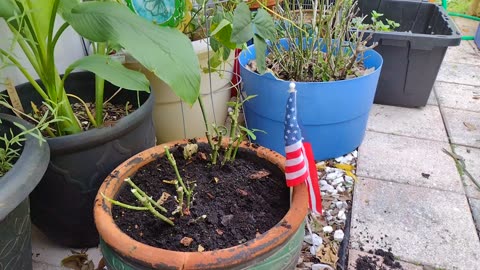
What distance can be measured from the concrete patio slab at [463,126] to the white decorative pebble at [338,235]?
901mm

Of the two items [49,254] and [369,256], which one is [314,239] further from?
[49,254]

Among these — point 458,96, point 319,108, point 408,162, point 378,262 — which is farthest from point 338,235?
point 458,96

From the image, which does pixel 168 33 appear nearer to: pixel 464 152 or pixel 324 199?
pixel 324 199

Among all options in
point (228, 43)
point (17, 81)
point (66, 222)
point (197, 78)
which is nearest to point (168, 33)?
point (197, 78)

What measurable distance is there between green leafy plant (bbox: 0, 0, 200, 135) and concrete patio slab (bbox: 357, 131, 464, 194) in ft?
3.58

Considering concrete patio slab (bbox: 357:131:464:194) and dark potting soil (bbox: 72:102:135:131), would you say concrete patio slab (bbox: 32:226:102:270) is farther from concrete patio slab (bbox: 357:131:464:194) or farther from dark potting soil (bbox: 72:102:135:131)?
concrete patio slab (bbox: 357:131:464:194)

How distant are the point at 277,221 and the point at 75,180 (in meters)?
0.58

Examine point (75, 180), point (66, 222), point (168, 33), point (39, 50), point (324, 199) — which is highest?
point (168, 33)

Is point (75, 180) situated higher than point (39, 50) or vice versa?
point (39, 50)

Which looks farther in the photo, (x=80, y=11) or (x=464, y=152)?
(x=464, y=152)

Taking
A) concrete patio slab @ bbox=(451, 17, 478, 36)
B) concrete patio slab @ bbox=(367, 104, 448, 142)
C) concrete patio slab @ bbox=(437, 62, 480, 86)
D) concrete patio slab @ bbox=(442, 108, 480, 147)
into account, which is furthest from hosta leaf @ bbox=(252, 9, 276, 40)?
concrete patio slab @ bbox=(451, 17, 478, 36)

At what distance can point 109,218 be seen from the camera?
893 mm

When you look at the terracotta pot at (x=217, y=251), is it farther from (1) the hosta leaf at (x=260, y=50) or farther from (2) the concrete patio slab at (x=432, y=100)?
(2) the concrete patio slab at (x=432, y=100)

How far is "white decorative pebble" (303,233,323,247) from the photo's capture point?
4.33 ft
